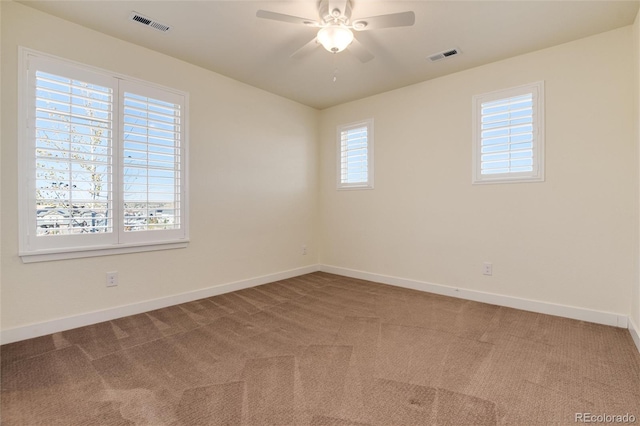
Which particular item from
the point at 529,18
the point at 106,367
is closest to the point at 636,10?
the point at 529,18

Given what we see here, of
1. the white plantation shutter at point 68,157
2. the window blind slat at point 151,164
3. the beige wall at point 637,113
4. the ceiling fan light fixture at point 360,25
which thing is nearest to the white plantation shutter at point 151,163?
the window blind slat at point 151,164

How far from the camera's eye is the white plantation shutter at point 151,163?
9.92 ft

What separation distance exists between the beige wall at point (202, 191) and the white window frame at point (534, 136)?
2460 mm

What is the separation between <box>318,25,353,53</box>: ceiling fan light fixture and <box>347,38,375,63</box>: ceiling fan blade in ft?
0.98

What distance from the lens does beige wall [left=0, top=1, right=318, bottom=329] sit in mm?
2459

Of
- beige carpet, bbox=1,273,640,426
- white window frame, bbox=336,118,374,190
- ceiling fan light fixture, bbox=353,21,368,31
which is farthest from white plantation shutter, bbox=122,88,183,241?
white window frame, bbox=336,118,374,190

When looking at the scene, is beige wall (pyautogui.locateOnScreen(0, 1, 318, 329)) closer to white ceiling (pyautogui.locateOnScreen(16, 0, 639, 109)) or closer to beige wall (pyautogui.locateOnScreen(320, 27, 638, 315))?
white ceiling (pyautogui.locateOnScreen(16, 0, 639, 109))

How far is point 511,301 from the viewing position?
332 cm

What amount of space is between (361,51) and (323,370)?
2.57m

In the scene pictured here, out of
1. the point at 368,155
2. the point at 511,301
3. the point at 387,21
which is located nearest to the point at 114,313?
the point at 387,21

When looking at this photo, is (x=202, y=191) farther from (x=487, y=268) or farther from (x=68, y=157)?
(x=487, y=268)

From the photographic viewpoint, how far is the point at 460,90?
3648 millimetres

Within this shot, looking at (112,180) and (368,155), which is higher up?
(368,155)

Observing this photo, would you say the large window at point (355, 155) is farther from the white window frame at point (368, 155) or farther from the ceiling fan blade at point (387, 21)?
the ceiling fan blade at point (387, 21)
